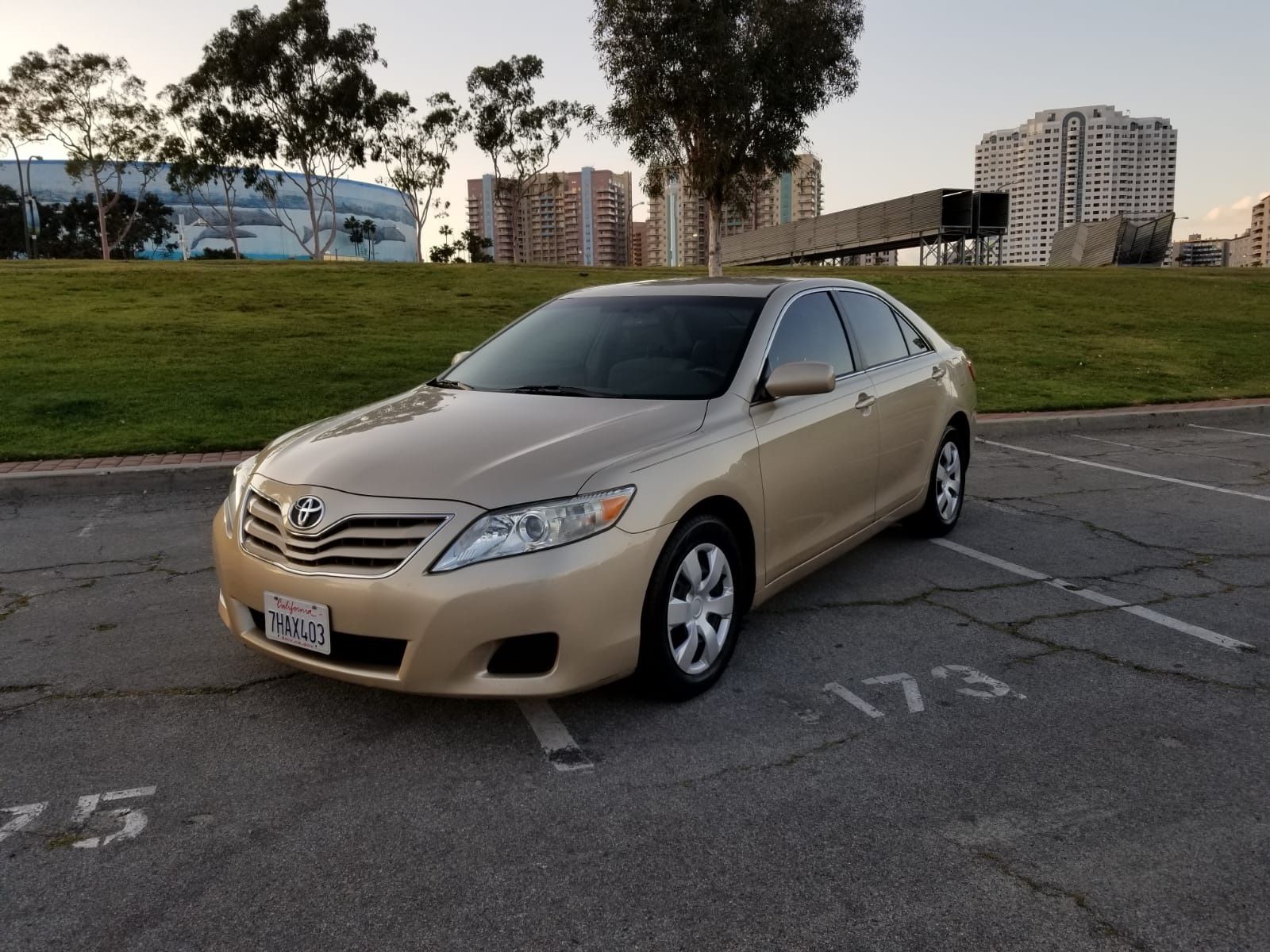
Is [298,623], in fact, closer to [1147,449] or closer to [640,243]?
[1147,449]

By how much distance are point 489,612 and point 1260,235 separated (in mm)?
155809

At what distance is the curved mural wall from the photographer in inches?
3292

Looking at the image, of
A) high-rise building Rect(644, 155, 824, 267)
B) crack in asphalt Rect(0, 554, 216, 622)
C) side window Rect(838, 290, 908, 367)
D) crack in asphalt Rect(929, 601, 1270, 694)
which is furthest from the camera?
high-rise building Rect(644, 155, 824, 267)

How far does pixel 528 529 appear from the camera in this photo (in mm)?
3117

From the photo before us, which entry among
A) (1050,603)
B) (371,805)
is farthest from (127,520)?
(1050,603)

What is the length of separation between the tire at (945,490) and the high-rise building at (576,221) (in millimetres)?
122143

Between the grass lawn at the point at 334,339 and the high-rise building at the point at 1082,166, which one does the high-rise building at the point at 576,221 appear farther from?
the grass lawn at the point at 334,339

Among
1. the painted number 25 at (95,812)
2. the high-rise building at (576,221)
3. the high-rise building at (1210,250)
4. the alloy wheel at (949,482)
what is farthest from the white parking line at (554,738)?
the high-rise building at (1210,250)

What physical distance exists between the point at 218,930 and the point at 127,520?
16.4ft

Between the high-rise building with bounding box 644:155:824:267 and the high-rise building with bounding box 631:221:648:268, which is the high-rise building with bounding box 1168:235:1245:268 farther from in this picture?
the high-rise building with bounding box 631:221:648:268

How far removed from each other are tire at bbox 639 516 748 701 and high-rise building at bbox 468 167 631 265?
12444cm

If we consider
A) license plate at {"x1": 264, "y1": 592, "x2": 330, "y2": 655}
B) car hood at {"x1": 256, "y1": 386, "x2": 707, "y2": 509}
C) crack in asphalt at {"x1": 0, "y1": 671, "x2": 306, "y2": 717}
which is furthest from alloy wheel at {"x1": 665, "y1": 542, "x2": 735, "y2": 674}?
crack in asphalt at {"x1": 0, "y1": 671, "x2": 306, "y2": 717}

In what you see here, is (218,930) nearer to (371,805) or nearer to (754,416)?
(371,805)

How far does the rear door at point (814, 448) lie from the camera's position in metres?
4.04
